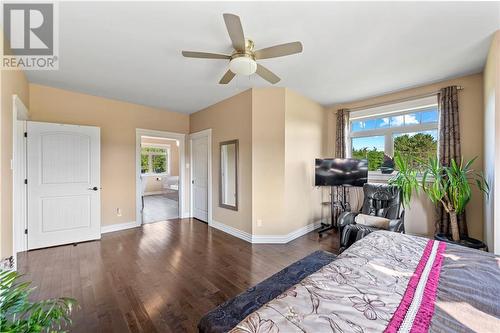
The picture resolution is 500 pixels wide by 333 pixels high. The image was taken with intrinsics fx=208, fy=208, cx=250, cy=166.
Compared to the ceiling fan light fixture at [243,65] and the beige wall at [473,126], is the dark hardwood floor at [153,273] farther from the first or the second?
the ceiling fan light fixture at [243,65]

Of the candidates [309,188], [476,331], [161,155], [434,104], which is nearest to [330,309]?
[476,331]

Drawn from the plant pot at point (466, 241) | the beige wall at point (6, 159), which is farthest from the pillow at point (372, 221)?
the beige wall at point (6, 159)

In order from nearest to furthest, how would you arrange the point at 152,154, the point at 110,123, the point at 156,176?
1. the point at 110,123
2. the point at 156,176
3. the point at 152,154

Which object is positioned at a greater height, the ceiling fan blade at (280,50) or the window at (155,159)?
the ceiling fan blade at (280,50)

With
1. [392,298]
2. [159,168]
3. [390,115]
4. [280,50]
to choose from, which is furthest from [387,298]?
[159,168]

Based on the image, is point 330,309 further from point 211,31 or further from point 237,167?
point 237,167

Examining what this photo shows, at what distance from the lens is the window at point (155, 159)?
9383mm

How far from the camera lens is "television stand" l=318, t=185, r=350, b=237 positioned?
4.15 meters

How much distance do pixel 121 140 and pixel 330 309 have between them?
4.61m

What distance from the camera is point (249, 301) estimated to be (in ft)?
4.91

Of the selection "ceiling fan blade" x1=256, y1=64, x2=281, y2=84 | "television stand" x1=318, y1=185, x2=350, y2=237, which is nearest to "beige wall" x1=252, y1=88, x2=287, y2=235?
"ceiling fan blade" x1=256, y1=64, x2=281, y2=84

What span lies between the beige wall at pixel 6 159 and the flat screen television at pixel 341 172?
403 cm

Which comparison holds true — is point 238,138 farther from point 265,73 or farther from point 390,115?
point 390,115

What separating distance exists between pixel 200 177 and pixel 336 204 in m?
3.08
